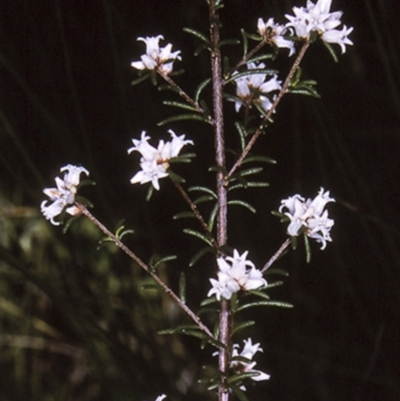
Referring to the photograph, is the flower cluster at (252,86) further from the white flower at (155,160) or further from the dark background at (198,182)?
the dark background at (198,182)

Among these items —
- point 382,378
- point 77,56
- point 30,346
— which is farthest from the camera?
point 30,346

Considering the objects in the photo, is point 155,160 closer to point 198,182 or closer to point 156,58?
point 156,58

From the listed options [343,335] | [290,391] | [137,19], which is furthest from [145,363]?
[137,19]

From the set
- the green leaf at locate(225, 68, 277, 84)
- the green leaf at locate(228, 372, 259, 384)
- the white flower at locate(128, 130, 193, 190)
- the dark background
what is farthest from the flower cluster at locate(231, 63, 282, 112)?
the dark background

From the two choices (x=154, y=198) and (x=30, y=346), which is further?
(x=30, y=346)

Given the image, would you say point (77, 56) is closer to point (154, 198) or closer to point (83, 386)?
point (154, 198)

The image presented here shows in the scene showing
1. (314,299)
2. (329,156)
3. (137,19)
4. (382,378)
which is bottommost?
(382,378)
